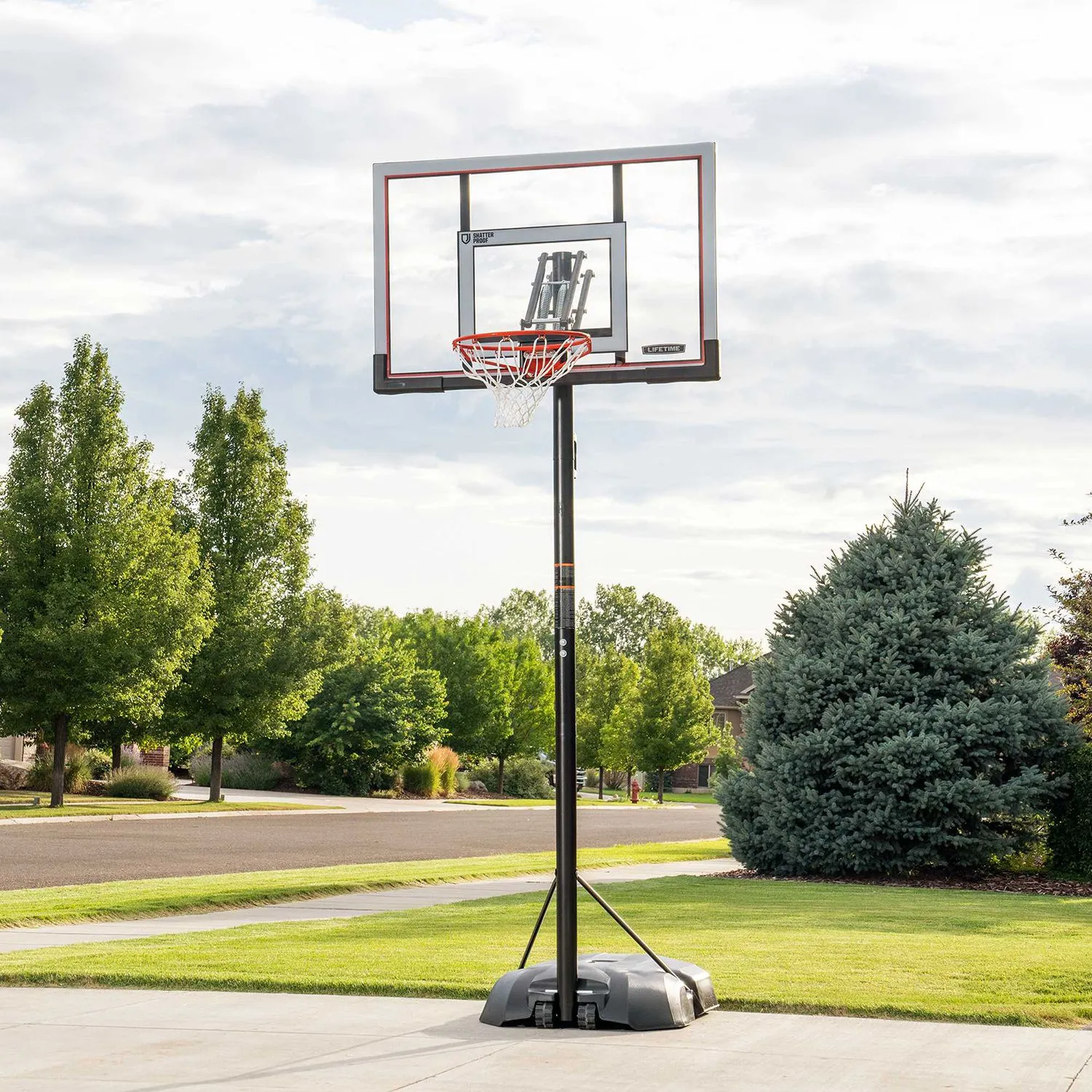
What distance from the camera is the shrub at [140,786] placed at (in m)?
42.3

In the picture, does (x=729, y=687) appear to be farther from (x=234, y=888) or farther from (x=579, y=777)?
(x=234, y=888)

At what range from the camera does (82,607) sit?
3406cm

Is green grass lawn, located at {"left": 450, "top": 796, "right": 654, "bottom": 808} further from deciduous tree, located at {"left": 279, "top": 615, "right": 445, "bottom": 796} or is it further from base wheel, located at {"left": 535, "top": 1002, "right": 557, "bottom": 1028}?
base wheel, located at {"left": 535, "top": 1002, "right": 557, "bottom": 1028}

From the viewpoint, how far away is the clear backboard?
8984 millimetres

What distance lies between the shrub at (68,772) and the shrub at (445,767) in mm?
15737

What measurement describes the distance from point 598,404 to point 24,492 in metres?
26.5

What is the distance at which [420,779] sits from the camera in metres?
55.7

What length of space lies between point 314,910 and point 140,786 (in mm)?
28554

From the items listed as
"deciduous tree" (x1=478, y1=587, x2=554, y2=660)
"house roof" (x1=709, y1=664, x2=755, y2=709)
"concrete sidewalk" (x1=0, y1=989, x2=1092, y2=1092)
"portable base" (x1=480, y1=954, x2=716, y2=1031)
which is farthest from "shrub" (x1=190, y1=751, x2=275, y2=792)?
"deciduous tree" (x1=478, y1=587, x2=554, y2=660)

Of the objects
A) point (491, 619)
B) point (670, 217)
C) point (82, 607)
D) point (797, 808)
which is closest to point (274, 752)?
point (82, 607)

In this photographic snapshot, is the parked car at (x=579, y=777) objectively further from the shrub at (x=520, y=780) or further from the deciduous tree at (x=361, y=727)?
the deciduous tree at (x=361, y=727)

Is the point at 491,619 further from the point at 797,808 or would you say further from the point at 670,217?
the point at 670,217

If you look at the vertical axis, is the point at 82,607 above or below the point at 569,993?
above

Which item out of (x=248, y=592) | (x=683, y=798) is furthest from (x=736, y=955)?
(x=683, y=798)
